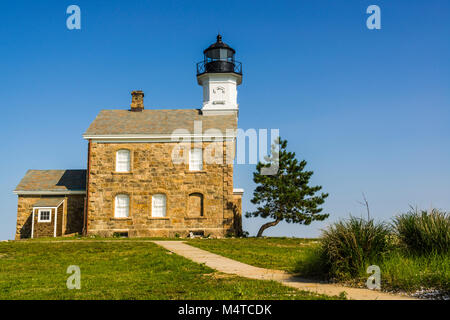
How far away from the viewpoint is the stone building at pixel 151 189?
2562 cm

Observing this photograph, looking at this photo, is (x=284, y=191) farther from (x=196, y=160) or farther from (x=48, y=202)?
(x=48, y=202)

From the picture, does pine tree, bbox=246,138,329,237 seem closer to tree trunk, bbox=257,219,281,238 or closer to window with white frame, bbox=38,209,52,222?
tree trunk, bbox=257,219,281,238

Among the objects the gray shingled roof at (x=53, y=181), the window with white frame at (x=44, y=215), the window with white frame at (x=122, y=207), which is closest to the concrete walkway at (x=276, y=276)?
the window with white frame at (x=122, y=207)

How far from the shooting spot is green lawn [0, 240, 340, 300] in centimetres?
781

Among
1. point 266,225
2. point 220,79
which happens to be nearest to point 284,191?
point 266,225

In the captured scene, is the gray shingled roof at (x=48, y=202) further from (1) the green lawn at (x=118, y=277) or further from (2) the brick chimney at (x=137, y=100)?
A: (1) the green lawn at (x=118, y=277)

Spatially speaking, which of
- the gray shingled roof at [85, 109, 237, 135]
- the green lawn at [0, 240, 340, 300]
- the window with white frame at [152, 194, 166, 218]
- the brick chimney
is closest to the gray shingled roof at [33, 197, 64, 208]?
the gray shingled roof at [85, 109, 237, 135]

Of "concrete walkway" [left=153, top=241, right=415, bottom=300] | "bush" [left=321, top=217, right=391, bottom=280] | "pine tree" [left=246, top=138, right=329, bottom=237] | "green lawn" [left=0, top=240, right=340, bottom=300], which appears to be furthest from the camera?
"pine tree" [left=246, top=138, right=329, bottom=237]

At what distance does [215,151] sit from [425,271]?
1826 cm

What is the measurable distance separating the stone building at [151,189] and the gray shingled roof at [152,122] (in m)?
0.06
